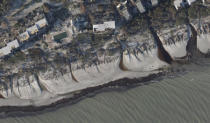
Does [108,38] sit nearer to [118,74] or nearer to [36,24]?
[118,74]

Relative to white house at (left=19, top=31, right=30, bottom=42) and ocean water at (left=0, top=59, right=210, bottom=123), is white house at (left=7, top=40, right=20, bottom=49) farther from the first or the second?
ocean water at (left=0, top=59, right=210, bottom=123)

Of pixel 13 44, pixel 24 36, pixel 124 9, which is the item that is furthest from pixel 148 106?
pixel 13 44

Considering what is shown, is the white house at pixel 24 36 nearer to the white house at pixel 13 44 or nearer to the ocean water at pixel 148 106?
the white house at pixel 13 44

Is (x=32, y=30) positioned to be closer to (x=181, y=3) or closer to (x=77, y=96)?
(x=77, y=96)

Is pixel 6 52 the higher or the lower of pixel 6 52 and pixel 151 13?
the lower

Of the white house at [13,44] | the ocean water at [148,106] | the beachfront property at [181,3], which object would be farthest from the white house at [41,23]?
the beachfront property at [181,3]

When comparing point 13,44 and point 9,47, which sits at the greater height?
point 13,44

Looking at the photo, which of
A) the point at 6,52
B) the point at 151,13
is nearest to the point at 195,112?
the point at 151,13

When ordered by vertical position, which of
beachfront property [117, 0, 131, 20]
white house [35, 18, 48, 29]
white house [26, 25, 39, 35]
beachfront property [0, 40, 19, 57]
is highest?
beachfront property [117, 0, 131, 20]

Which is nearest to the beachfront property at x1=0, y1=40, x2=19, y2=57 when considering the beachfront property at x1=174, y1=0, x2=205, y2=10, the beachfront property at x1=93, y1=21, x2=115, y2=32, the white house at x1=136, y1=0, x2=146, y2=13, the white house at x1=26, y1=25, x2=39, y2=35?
the white house at x1=26, y1=25, x2=39, y2=35
